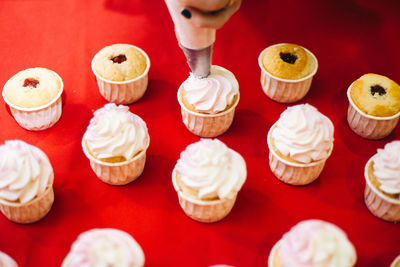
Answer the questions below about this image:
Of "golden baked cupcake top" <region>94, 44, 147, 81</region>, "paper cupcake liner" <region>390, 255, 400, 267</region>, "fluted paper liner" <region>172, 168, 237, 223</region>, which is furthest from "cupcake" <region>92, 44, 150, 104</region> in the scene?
"paper cupcake liner" <region>390, 255, 400, 267</region>

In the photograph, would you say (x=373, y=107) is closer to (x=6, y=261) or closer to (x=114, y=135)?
(x=114, y=135)

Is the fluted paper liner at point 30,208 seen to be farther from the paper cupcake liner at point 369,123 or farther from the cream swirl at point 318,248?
the paper cupcake liner at point 369,123

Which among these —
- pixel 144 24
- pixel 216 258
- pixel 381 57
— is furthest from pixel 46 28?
pixel 381 57

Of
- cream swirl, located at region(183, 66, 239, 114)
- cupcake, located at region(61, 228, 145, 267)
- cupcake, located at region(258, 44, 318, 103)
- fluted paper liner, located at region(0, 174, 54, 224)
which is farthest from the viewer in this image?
cupcake, located at region(258, 44, 318, 103)

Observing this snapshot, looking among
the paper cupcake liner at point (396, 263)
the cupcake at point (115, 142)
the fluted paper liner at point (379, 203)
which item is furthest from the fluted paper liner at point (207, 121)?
the paper cupcake liner at point (396, 263)

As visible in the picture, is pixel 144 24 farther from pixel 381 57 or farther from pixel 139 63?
pixel 381 57

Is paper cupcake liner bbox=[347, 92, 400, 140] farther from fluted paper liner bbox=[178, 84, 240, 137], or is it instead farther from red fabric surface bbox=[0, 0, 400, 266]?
fluted paper liner bbox=[178, 84, 240, 137]

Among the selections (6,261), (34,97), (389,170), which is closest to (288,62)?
(389,170)
